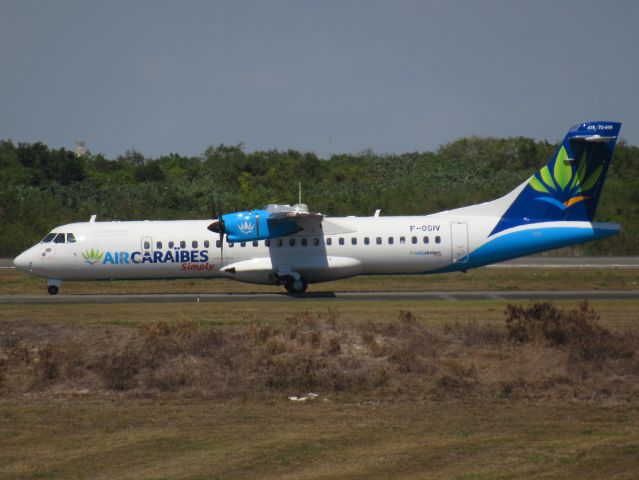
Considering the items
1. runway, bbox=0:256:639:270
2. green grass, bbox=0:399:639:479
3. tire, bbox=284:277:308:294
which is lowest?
green grass, bbox=0:399:639:479

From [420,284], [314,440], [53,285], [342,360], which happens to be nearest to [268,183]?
[420,284]

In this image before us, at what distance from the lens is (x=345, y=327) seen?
80.4 feet

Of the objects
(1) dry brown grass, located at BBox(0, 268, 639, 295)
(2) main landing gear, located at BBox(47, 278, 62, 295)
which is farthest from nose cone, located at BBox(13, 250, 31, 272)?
(1) dry brown grass, located at BBox(0, 268, 639, 295)

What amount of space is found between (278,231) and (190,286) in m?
8.40

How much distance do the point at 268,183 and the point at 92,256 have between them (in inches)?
1717

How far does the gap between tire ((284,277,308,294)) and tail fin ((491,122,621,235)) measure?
7318 mm

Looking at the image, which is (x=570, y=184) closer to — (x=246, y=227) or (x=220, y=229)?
(x=246, y=227)

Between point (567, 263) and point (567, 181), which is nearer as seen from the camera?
point (567, 181)

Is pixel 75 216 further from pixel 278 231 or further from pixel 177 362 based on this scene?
pixel 177 362

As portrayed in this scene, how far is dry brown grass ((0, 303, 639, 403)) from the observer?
20891mm

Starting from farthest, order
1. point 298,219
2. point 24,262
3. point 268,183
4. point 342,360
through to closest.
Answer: point 268,183 → point 24,262 → point 298,219 → point 342,360

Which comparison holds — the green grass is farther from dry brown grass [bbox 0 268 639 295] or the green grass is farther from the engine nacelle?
dry brown grass [bbox 0 268 639 295]

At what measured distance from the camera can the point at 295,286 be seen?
3559 centimetres

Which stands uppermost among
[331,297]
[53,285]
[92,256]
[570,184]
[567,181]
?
[567,181]
